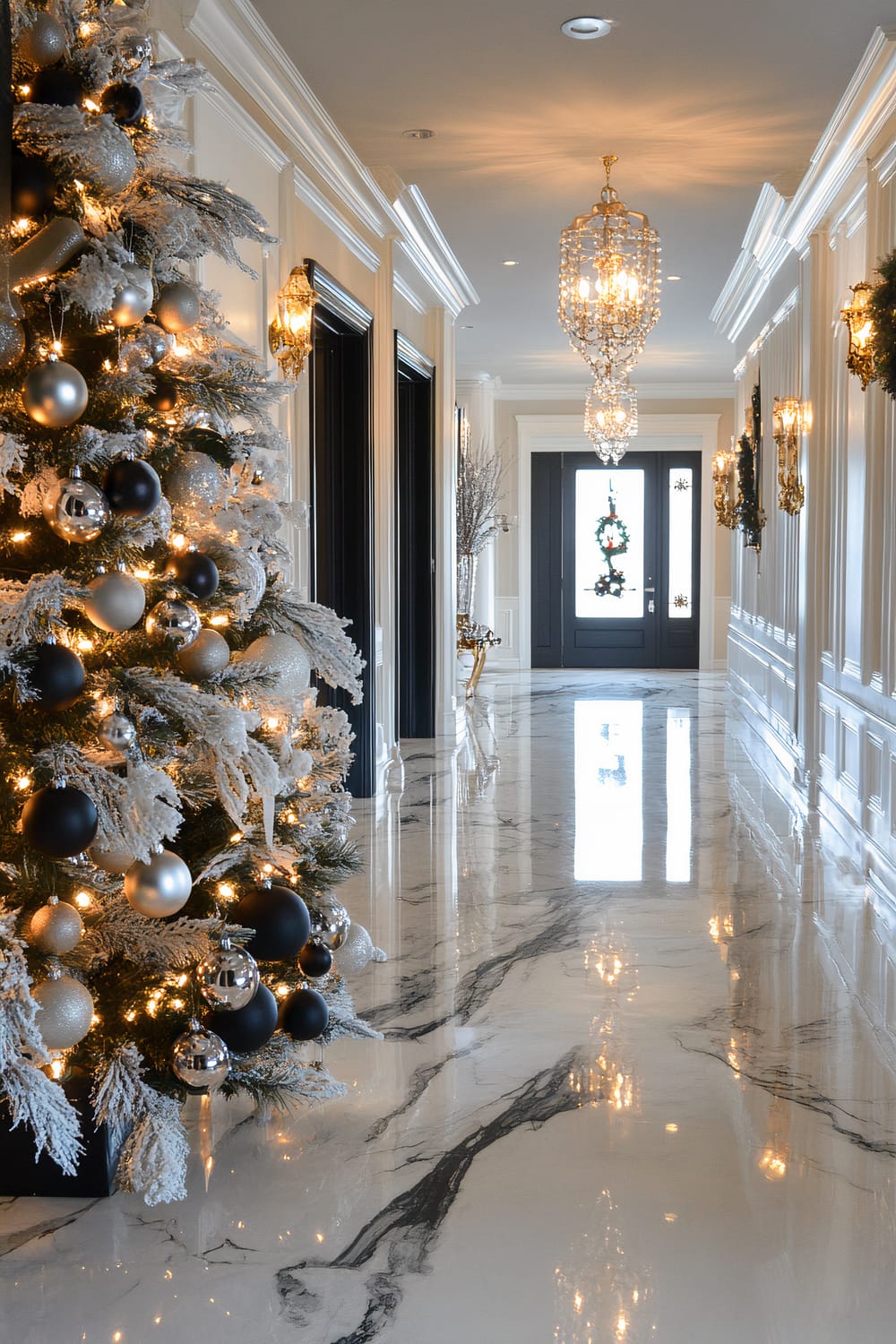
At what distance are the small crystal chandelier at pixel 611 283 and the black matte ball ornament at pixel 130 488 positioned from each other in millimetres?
Result: 4117

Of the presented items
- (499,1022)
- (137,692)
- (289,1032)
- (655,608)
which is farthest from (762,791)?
(655,608)

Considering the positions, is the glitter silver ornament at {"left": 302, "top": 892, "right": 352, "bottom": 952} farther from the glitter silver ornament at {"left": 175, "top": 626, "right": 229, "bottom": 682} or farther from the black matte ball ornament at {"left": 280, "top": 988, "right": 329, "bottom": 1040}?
the glitter silver ornament at {"left": 175, "top": 626, "right": 229, "bottom": 682}

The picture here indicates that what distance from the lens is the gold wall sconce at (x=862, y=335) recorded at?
470cm

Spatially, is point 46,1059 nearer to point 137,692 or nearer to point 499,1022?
point 137,692

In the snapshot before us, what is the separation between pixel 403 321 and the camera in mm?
Answer: 8164

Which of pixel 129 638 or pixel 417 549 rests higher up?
pixel 417 549

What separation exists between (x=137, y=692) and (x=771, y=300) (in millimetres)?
→ 7283

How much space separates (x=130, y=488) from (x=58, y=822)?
574 millimetres

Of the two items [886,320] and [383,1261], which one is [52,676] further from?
[886,320]

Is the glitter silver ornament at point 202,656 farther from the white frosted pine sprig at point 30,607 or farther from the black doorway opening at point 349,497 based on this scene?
the black doorway opening at point 349,497

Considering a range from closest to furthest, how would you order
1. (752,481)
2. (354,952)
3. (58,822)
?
(58,822) < (354,952) < (752,481)

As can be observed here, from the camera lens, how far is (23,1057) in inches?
78.6

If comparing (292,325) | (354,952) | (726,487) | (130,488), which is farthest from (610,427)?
(130,488)

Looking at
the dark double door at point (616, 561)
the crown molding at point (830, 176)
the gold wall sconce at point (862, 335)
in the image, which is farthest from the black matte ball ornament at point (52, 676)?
the dark double door at point (616, 561)
